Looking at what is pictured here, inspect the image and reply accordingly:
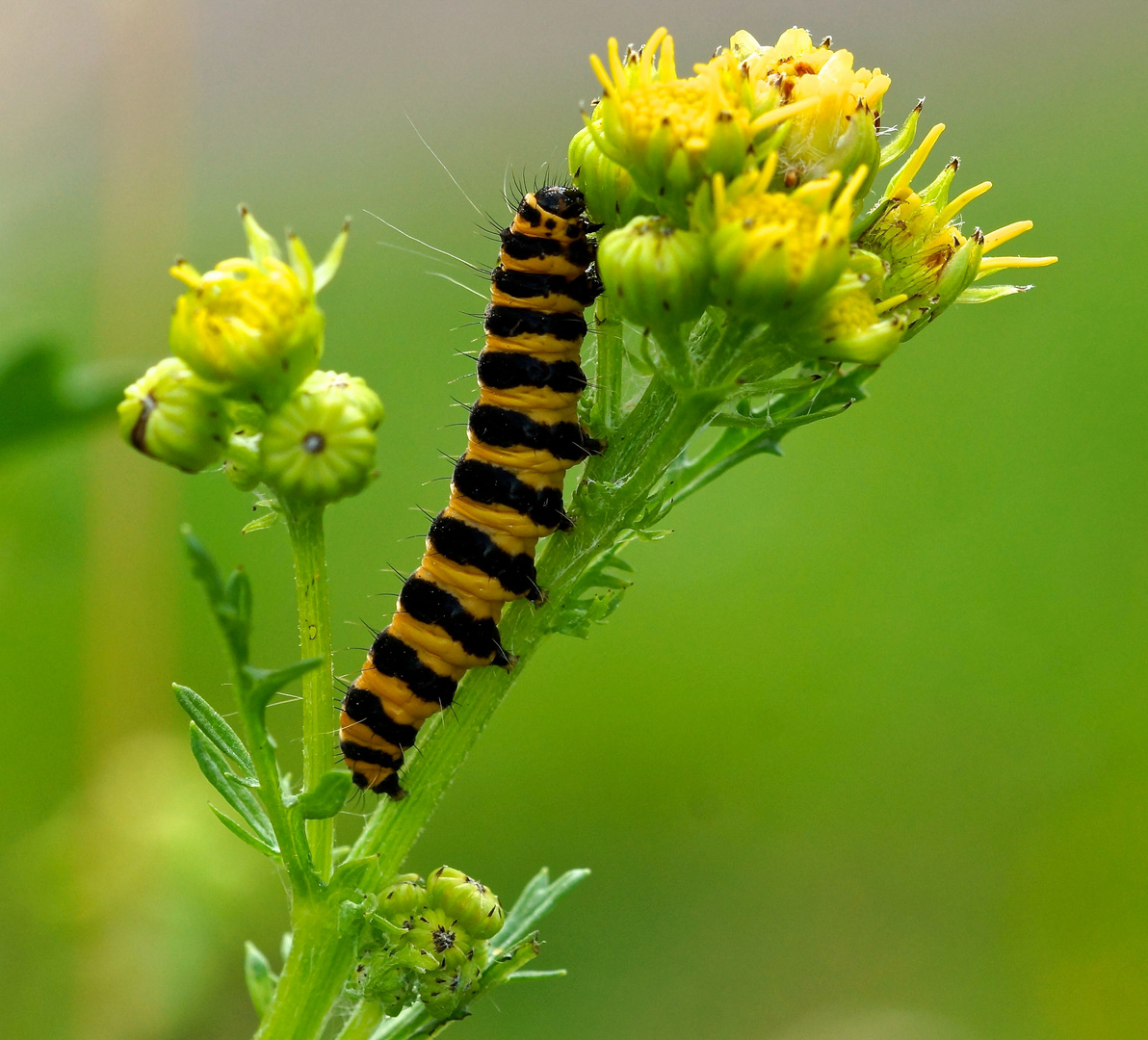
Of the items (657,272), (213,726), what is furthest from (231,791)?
(657,272)

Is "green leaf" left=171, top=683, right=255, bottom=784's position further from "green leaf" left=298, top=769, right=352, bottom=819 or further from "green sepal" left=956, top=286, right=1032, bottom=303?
"green sepal" left=956, top=286, right=1032, bottom=303

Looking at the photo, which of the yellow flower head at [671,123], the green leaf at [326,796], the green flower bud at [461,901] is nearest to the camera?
the green leaf at [326,796]

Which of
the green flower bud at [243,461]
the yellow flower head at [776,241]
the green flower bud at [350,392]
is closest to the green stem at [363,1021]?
the green flower bud at [243,461]

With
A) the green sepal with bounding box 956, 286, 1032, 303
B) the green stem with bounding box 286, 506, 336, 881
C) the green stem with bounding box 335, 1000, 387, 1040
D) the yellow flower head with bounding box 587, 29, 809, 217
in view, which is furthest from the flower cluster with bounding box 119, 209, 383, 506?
the green sepal with bounding box 956, 286, 1032, 303

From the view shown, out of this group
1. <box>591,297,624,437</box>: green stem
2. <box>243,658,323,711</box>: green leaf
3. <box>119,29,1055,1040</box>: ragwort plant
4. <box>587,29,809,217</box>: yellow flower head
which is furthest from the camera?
<box>591,297,624,437</box>: green stem

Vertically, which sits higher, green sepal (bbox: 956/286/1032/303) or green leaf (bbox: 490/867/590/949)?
green sepal (bbox: 956/286/1032/303)

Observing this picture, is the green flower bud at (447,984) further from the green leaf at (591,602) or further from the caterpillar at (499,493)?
the green leaf at (591,602)

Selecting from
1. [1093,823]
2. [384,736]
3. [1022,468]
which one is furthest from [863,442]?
[384,736]

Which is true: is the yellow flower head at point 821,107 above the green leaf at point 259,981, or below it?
above

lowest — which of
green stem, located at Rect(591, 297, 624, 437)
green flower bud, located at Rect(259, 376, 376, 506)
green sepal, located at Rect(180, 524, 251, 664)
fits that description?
green sepal, located at Rect(180, 524, 251, 664)
